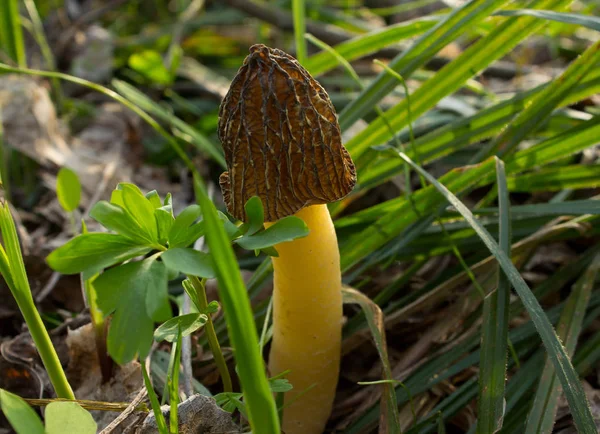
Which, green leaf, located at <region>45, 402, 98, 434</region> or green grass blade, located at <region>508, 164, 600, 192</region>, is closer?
green leaf, located at <region>45, 402, 98, 434</region>

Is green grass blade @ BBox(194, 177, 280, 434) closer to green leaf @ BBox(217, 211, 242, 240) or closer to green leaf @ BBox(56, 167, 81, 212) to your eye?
green leaf @ BBox(217, 211, 242, 240)

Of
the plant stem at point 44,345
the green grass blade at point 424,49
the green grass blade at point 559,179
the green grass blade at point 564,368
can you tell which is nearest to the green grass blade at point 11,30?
the green grass blade at point 424,49

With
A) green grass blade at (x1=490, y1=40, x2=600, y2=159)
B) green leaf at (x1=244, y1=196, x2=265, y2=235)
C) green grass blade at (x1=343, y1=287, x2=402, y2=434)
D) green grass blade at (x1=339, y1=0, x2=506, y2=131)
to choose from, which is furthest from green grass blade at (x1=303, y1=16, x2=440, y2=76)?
green leaf at (x1=244, y1=196, x2=265, y2=235)

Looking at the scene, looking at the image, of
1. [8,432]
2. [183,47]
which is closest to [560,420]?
[8,432]

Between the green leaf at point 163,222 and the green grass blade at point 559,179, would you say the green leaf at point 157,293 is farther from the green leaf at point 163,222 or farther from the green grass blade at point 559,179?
the green grass blade at point 559,179

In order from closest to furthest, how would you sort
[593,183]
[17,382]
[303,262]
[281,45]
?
[303,262] → [17,382] → [593,183] → [281,45]

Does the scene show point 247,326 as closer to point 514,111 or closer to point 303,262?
point 303,262
